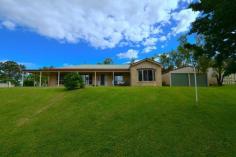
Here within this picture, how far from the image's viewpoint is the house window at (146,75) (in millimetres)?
27578

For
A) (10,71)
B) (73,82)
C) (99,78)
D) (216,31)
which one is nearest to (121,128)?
(216,31)

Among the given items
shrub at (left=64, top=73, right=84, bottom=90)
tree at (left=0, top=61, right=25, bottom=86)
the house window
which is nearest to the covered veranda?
the house window

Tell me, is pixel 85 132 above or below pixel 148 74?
below

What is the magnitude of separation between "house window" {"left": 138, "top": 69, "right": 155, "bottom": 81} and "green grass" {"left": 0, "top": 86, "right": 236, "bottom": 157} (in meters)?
11.9

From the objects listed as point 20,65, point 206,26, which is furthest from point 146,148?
point 20,65

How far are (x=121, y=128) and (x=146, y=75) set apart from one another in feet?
60.5

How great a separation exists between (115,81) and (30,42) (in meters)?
14.8

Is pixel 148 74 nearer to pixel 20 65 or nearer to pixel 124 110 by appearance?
pixel 124 110

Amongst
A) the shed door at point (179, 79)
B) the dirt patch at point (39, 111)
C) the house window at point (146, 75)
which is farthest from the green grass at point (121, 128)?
the shed door at point (179, 79)

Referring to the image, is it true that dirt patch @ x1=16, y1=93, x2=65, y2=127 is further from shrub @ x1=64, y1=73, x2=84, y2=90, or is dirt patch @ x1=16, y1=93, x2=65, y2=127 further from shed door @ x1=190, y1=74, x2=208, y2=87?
shed door @ x1=190, y1=74, x2=208, y2=87

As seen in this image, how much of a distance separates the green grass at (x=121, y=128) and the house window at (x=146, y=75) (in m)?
11.9

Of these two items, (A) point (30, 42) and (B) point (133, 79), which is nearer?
(B) point (133, 79)

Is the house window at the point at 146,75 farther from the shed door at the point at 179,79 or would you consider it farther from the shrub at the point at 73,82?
the shrub at the point at 73,82

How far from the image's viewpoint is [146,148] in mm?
7789
